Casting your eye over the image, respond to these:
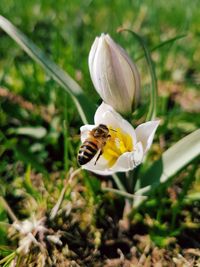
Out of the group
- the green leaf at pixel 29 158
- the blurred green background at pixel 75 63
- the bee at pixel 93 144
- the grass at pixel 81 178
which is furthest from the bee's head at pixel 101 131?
the green leaf at pixel 29 158

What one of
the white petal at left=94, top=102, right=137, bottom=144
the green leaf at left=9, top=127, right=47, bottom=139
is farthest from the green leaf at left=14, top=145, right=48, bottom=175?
the white petal at left=94, top=102, right=137, bottom=144

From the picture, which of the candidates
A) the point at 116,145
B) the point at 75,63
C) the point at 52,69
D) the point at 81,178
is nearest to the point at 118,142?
the point at 116,145

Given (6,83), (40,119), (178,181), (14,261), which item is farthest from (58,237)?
(6,83)

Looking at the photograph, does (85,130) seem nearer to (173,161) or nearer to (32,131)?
(173,161)

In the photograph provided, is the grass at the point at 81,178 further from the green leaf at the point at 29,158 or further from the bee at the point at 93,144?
the bee at the point at 93,144

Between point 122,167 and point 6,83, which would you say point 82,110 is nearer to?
point 122,167
